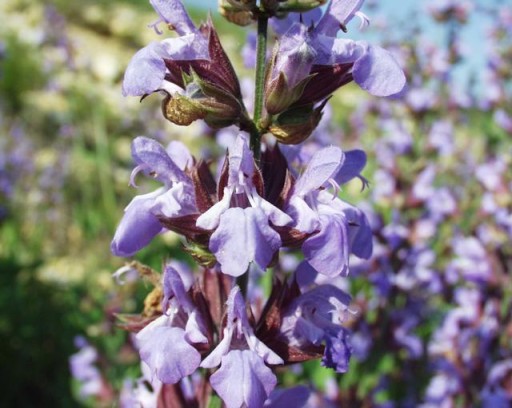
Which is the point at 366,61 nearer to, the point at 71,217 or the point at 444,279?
the point at 444,279

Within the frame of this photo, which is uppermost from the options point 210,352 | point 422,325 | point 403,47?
point 210,352

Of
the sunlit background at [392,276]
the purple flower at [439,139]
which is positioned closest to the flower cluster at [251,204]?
the sunlit background at [392,276]

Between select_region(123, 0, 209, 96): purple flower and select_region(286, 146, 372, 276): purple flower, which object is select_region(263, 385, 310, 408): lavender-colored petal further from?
select_region(123, 0, 209, 96): purple flower

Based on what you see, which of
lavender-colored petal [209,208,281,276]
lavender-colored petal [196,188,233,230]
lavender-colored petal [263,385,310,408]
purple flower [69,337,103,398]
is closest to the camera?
lavender-colored petal [209,208,281,276]

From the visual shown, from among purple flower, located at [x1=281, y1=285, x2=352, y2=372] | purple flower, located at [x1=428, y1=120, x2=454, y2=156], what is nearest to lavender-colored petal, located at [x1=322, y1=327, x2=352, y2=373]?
purple flower, located at [x1=281, y1=285, x2=352, y2=372]

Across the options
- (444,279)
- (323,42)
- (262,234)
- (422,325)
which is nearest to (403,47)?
(444,279)

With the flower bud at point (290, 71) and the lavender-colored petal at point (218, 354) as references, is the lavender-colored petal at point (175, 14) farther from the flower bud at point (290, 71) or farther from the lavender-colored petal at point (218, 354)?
the lavender-colored petal at point (218, 354)
